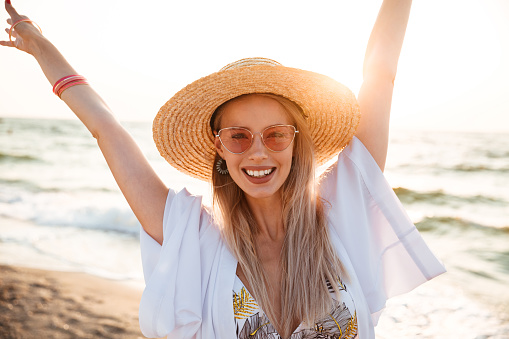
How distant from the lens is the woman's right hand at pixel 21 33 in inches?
96.7

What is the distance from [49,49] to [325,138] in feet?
5.23

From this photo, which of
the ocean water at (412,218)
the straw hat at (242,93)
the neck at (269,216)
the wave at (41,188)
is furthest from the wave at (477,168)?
the neck at (269,216)

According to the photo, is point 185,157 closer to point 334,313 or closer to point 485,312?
point 334,313

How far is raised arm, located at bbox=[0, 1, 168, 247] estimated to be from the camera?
7.07ft

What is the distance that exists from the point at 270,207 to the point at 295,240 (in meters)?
0.25

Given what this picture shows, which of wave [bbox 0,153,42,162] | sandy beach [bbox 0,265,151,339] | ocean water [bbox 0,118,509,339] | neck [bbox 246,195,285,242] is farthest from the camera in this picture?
wave [bbox 0,153,42,162]

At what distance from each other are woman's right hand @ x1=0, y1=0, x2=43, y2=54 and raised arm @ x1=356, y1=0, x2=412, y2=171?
1.81 meters

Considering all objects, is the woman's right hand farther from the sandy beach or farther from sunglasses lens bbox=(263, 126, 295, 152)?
the sandy beach

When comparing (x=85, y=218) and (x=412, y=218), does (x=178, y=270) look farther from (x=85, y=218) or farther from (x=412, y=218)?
(x=412, y=218)

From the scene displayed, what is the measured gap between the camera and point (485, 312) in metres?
5.05

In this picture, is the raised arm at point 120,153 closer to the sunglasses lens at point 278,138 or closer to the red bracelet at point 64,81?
the red bracelet at point 64,81

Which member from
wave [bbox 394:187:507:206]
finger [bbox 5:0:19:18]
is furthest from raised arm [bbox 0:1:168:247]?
wave [bbox 394:187:507:206]

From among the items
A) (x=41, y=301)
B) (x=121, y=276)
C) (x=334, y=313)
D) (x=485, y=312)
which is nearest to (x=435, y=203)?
(x=485, y=312)

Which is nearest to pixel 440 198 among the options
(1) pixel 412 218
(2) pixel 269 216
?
(1) pixel 412 218
